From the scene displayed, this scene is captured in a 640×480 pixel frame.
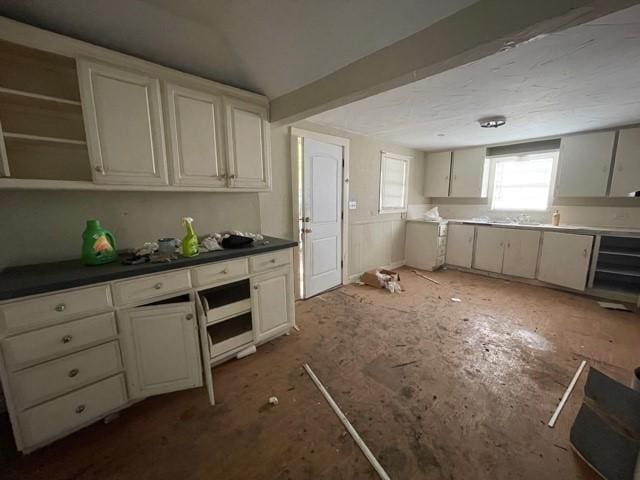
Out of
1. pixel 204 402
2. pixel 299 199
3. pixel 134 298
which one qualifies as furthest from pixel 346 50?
pixel 204 402

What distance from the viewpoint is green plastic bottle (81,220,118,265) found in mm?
1555

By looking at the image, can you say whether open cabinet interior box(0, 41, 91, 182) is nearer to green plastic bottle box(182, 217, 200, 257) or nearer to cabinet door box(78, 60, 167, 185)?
cabinet door box(78, 60, 167, 185)

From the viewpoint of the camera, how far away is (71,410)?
1.35 meters

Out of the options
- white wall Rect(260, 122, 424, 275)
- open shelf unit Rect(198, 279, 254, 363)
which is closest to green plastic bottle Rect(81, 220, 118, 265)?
open shelf unit Rect(198, 279, 254, 363)

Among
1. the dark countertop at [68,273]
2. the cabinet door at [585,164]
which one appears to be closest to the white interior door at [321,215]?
the dark countertop at [68,273]

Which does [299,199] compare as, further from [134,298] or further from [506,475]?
[506,475]

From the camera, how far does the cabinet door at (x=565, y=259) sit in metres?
3.34

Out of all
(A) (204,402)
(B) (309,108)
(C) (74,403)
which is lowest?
(A) (204,402)

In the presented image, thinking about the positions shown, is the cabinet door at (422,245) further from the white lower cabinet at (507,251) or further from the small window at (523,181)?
the small window at (523,181)

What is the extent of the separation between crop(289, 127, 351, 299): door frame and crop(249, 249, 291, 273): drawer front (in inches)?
30.6

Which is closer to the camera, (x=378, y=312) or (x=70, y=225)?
(x=70, y=225)

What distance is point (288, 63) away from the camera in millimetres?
1881

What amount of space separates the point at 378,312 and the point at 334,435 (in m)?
1.66

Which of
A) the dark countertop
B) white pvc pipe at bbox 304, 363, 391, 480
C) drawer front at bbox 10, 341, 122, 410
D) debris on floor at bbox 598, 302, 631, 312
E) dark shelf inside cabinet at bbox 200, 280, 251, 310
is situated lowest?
white pvc pipe at bbox 304, 363, 391, 480
